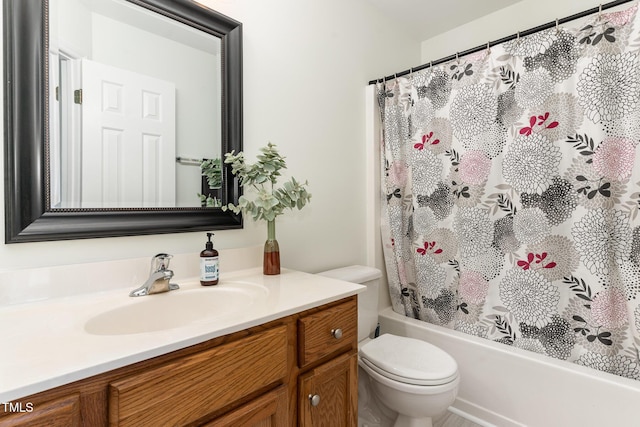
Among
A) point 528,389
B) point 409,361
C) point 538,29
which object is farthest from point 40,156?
point 528,389

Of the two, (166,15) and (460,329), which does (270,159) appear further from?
(460,329)

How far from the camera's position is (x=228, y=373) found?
0.74 m

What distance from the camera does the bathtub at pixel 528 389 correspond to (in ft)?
4.28

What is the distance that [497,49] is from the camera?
155 cm

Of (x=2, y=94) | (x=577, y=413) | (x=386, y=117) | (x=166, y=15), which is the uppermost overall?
(x=166, y=15)

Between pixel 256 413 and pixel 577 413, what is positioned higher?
pixel 256 413

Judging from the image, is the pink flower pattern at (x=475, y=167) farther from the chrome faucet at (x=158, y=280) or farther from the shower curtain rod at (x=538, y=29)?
the chrome faucet at (x=158, y=280)

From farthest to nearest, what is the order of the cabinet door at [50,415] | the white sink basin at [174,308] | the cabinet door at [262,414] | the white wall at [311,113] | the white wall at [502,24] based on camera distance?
1. the white wall at [502,24]
2. the white wall at [311,113]
3. the white sink basin at [174,308]
4. the cabinet door at [262,414]
5. the cabinet door at [50,415]

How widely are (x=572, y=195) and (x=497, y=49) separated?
780 mm

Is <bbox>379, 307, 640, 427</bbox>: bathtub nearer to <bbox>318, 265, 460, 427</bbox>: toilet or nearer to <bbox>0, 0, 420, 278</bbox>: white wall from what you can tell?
<bbox>318, 265, 460, 427</bbox>: toilet

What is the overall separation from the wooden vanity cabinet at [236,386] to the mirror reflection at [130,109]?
2.15ft

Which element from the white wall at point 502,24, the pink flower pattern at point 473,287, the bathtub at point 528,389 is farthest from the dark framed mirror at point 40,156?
the white wall at point 502,24

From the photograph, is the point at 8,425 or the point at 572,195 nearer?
the point at 8,425

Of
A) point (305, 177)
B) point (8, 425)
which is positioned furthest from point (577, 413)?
point (8, 425)
